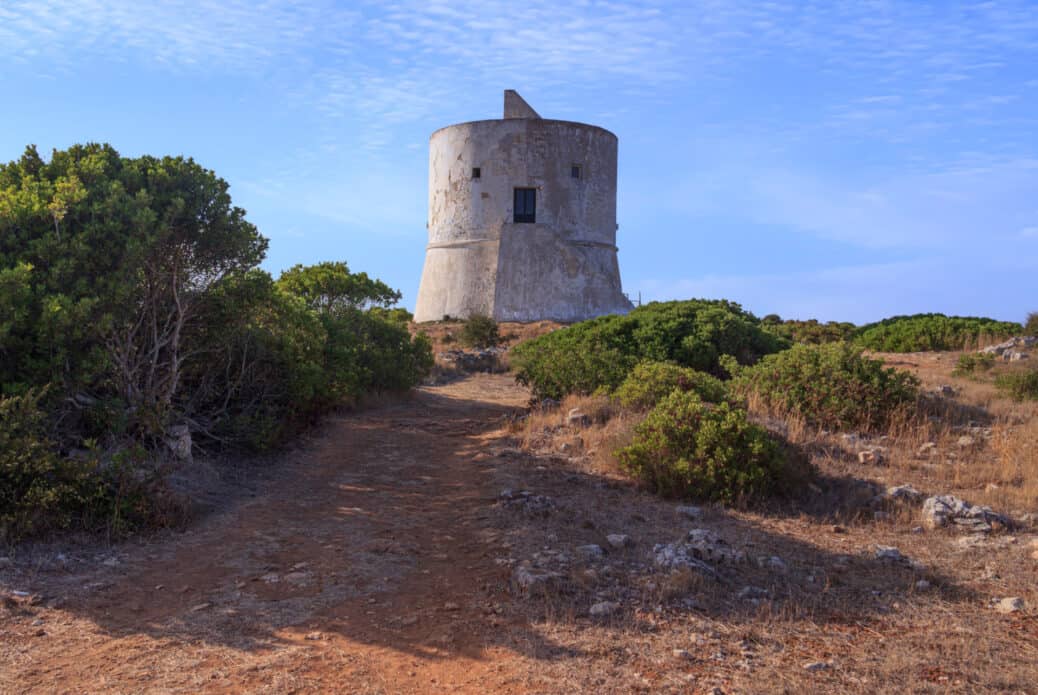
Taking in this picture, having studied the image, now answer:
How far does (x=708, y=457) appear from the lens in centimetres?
697

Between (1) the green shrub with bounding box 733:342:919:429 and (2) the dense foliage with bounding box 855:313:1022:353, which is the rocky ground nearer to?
(1) the green shrub with bounding box 733:342:919:429

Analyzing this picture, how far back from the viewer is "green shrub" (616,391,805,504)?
22.7 feet

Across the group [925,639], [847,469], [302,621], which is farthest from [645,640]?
[847,469]

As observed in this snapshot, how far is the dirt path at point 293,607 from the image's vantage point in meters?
3.82

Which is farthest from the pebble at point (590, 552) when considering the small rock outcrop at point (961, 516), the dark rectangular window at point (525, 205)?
the dark rectangular window at point (525, 205)

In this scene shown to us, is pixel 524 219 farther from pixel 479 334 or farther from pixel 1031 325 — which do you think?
pixel 1031 325

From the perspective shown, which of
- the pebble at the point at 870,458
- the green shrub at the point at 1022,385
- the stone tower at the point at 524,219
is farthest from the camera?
the stone tower at the point at 524,219

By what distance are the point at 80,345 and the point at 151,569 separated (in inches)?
110

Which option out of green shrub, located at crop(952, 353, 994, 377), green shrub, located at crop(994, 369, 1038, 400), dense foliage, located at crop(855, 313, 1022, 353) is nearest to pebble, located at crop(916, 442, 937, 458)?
green shrub, located at crop(994, 369, 1038, 400)

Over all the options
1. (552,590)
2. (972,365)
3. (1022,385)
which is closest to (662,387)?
(552,590)

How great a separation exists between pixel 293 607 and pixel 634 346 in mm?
9367

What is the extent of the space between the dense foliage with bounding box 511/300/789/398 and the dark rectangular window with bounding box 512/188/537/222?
11425 mm

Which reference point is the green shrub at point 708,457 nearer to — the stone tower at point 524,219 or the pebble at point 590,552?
the pebble at point 590,552

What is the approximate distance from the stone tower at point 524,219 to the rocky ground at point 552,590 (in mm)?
18007
